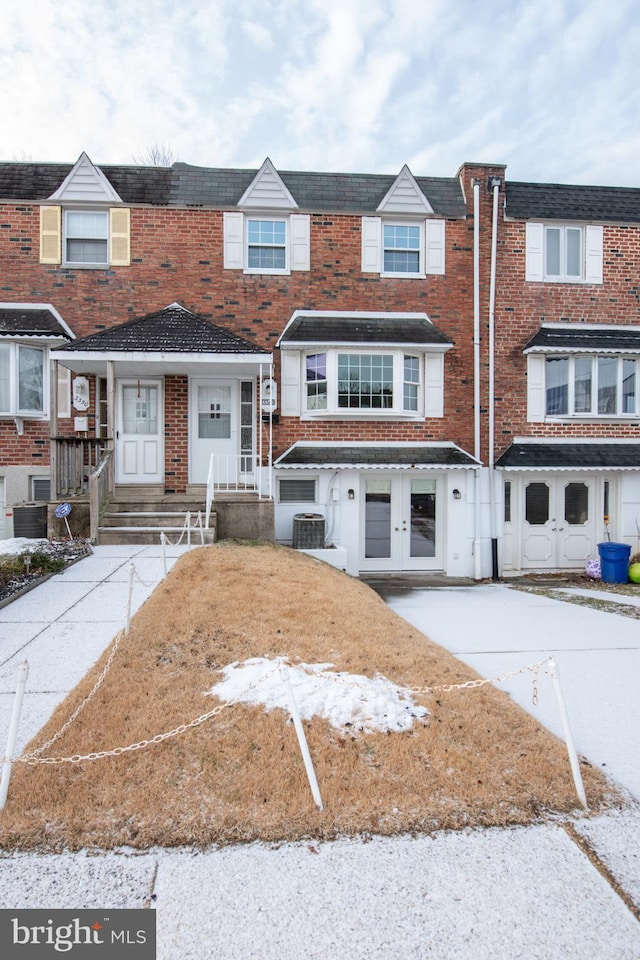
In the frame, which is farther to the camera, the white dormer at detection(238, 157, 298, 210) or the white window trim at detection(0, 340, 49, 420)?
the white dormer at detection(238, 157, 298, 210)

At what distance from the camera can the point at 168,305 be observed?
488 inches

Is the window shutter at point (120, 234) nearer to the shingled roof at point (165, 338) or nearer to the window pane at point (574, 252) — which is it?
the shingled roof at point (165, 338)

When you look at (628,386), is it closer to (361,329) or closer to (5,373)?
(361,329)

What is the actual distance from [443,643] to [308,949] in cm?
478

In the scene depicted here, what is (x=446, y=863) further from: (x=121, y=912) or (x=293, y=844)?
(x=121, y=912)


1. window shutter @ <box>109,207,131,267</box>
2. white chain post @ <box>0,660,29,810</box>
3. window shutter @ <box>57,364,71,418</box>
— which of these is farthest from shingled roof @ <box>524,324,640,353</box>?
white chain post @ <box>0,660,29,810</box>

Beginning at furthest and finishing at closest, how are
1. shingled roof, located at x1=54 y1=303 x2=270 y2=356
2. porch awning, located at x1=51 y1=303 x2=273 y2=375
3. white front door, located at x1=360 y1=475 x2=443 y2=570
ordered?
white front door, located at x1=360 y1=475 x2=443 y2=570 < shingled roof, located at x1=54 y1=303 x2=270 y2=356 < porch awning, located at x1=51 y1=303 x2=273 y2=375

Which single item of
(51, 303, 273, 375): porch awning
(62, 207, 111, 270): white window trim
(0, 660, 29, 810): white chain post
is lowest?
(0, 660, 29, 810): white chain post

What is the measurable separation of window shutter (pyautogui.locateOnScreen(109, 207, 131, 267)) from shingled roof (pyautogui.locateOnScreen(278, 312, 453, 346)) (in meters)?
3.94

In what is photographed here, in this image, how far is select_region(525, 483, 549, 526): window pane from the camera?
13.5 metres

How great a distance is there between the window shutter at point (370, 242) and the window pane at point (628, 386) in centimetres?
636

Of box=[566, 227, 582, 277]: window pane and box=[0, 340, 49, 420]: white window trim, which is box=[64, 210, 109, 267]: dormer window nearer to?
box=[0, 340, 49, 420]: white window trim

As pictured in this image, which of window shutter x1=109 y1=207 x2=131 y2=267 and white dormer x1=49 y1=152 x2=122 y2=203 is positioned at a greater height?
white dormer x1=49 y1=152 x2=122 y2=203

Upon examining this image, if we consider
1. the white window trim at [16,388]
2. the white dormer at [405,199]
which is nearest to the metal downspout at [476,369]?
the white dormer at [405,199]
